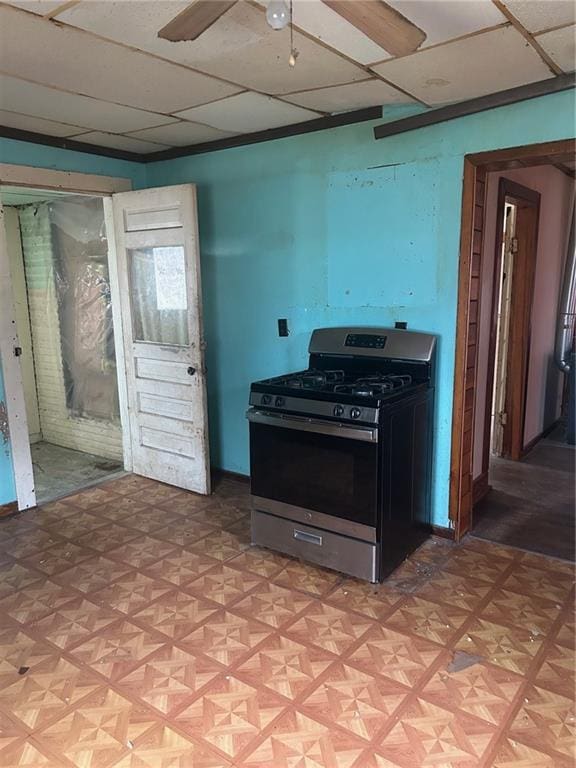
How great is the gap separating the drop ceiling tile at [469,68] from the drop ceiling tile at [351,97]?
0.31 feet

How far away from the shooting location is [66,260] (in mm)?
4578

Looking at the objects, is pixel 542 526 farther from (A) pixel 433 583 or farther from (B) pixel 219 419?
(B) pixel 219 419

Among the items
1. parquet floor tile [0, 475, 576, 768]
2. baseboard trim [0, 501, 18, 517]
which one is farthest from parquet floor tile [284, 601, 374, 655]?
baseboard trim [0, 501, 18, 517]

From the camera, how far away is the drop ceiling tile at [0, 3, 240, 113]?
6.13 feet

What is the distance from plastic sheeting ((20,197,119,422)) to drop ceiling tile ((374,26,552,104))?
271 centimetres

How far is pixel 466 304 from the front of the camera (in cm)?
279

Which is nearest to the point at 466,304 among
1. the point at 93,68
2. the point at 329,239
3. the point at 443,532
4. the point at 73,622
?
the point at 329,239

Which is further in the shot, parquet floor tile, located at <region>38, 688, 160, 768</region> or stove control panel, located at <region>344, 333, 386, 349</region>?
stove control panel, located at <region>344, 333, 386, 349</region>

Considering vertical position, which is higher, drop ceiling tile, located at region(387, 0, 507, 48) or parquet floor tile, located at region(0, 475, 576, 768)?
drop ceiling tile, located at region(387, 0, 507, 48)

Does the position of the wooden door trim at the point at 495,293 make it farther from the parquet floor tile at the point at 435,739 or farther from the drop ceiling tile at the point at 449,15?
the parquet floor tile at the point at 435,739

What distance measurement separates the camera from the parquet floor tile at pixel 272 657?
1712 mm

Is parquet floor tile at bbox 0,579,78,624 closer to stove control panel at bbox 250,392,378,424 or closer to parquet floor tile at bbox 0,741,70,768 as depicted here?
parquet floor tile at bbox 0,741,70,768

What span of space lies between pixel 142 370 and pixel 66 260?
1421mm

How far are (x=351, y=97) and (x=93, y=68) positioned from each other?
116cm
